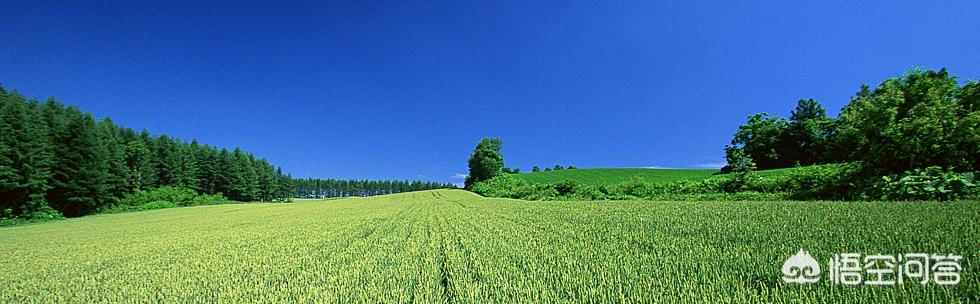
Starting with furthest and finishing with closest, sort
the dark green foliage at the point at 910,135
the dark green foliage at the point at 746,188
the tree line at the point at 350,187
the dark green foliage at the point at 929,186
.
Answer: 1. the tree line at the point at 350,187
2. the dark green foliage at the point at 746,188
3. the dark green foliage at the point at 910,135
4. the dark green foliage at the point at 929,186

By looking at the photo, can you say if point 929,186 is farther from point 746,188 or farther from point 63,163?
point 63,163

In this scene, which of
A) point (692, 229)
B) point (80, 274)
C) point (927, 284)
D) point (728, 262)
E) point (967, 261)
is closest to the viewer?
point (927, 284)

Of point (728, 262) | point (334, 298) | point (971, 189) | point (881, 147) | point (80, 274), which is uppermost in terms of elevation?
point (881, 147)

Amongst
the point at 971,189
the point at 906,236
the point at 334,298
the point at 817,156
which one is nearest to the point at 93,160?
the point at 334,298

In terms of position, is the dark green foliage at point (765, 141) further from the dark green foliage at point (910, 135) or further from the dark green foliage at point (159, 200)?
the dark green foliage at point (159, 200)

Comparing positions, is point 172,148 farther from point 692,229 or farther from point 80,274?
point 692,229

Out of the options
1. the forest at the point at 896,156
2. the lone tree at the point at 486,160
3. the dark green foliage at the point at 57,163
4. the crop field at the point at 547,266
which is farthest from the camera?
the lone tree at the point at 486,160

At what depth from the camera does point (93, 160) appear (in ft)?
106

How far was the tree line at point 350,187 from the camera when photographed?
150 metres

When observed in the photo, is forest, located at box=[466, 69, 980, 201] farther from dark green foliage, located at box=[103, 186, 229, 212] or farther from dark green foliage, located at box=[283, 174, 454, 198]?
dark green foliage, located at box=[283, 174, 454, 198]

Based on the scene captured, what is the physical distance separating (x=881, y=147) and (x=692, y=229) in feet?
44.0

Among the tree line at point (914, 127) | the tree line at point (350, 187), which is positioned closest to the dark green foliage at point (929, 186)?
the tree line at point (914, 127)

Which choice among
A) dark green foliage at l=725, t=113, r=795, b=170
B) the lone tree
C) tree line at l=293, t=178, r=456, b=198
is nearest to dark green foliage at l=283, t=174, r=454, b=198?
tree line at l=293, t=178, r=456, b=198

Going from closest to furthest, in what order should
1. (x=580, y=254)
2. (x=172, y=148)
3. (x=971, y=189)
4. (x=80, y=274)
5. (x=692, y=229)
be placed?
(x=580, y=254) → (x=80, y=274) → (x=692, y=229) → (x=971, y=189) → (x=172, y=148)
